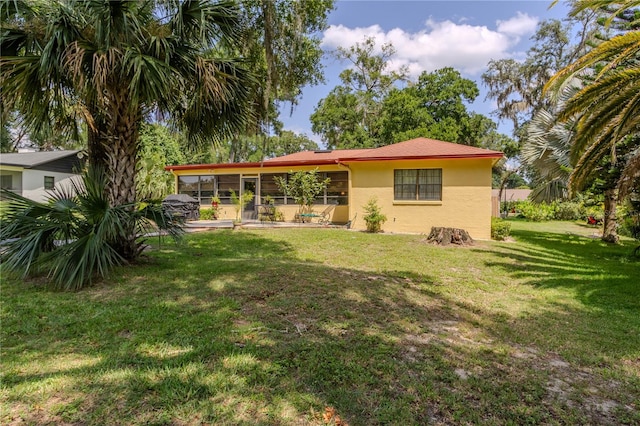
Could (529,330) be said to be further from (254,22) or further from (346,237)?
(254,22)

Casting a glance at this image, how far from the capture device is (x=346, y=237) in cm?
1064

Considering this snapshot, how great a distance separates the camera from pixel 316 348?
301 centimetres

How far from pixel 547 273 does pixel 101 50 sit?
28.4 ft

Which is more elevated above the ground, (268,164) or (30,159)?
(30,159)

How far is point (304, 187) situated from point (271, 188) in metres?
2.84

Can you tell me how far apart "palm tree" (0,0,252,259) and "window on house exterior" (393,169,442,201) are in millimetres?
7928

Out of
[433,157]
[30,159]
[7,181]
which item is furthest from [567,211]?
[7,181]

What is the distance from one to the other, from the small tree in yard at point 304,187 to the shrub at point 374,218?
3.04m

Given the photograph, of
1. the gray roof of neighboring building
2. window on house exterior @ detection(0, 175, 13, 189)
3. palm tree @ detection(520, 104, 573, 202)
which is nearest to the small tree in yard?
palm tree @ detection(520, 104, 573, 202)

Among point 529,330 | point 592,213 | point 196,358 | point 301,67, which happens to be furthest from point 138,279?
point 592,213

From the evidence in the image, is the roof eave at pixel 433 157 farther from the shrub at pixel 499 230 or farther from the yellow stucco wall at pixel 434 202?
the shrub at pixel 499 230

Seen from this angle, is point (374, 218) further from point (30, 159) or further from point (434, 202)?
point (30, 159)

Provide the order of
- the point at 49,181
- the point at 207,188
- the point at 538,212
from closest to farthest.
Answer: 1. the point at 207,188
2. the point at 538,212
3. the point at 49,181

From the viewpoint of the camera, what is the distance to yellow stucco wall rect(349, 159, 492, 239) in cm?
1174
